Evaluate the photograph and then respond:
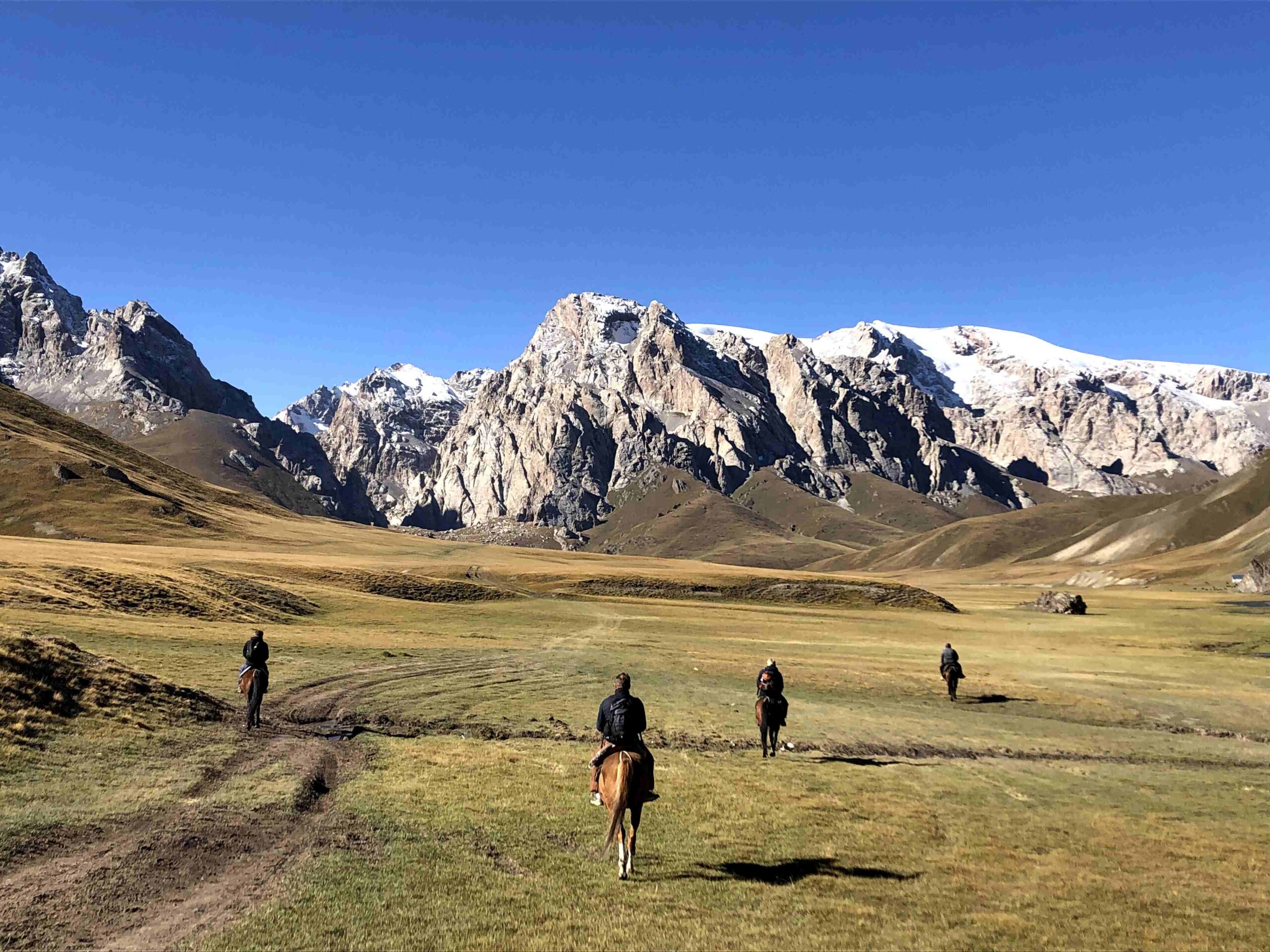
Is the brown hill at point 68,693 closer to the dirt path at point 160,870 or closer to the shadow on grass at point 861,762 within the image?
the dirt path at point 160,870

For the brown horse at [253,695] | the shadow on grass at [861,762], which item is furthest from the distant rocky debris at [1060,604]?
the brown horse at [253,695]

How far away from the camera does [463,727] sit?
1188 inches

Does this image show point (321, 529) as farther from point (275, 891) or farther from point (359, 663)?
point (275, 891)

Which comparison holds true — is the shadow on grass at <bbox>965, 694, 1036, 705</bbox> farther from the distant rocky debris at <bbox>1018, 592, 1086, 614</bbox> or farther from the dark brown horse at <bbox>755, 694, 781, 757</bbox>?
the distant rocky debris at <bbox>1018, 592, 1086, 614</bbox>

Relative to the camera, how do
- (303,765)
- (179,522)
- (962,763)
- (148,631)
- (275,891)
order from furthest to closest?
(179,522)
(148,631)
(962,763)
(303,765)
(275,891)

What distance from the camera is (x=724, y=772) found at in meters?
25.0

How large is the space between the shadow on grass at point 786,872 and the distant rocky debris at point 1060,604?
105 metres

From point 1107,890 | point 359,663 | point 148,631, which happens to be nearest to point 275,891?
point 1107,890

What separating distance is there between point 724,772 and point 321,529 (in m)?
186

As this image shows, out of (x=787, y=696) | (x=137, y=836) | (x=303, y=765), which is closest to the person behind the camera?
(x=137, y=836)

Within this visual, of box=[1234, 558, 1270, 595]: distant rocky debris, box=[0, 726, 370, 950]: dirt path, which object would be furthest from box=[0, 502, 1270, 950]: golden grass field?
box=[1234, 558, 1270, 595]: distant rocky debris

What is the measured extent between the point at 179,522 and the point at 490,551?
6250cm

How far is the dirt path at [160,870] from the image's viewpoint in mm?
12094

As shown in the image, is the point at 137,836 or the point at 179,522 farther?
the point at 179,522
